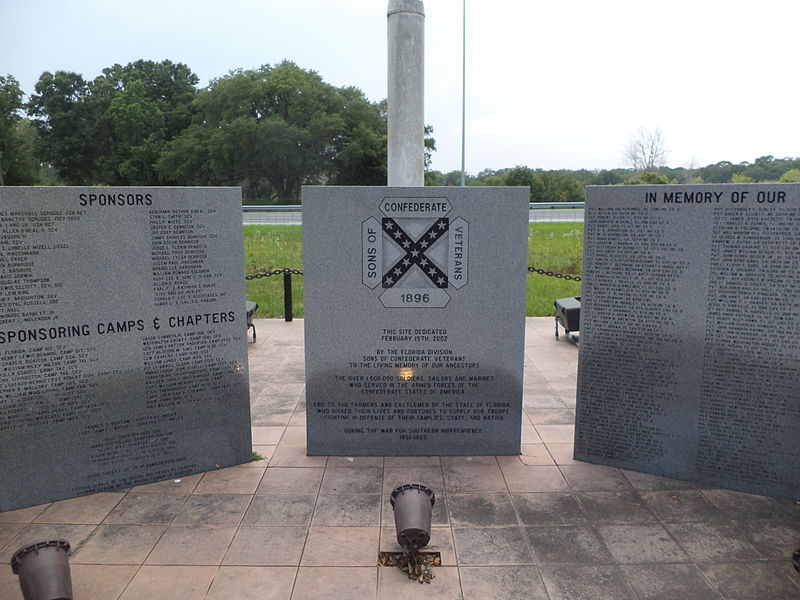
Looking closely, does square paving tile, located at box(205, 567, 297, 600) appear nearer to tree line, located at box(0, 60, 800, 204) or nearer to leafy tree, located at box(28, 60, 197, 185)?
tree line, located at box(0, 60, 800, 204)

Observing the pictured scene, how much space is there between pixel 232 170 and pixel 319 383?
141 ft

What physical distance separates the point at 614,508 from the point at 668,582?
34.8 inches

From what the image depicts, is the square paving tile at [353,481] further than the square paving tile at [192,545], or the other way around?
the square paving tile at [353,481]

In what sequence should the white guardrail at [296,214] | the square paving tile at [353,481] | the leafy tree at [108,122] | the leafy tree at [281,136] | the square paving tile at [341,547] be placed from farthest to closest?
the leafy tree at [108,122]
the leafy tree at [281,136]
the white guardrail at [296,214]
the square paving tile at [353,481]
the square paving tile at [341,547]

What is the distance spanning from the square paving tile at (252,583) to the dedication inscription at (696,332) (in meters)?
2.83

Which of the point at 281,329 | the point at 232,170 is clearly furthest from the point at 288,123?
the point at 281,329

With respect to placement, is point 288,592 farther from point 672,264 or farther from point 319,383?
point 672,264

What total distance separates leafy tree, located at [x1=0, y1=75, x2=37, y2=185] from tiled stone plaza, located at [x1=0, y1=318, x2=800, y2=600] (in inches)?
1897

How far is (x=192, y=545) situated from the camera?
4.07 metres

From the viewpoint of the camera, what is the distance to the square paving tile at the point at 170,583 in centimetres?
355

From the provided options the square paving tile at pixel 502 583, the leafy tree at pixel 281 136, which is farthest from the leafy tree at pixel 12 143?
the square paving tile at pixel 502 583

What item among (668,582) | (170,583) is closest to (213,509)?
(170,583)

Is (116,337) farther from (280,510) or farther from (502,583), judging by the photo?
(502,583)

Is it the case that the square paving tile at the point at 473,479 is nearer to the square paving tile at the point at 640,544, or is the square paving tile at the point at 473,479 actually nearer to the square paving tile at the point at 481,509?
the square paving tile at the point at 481,509
